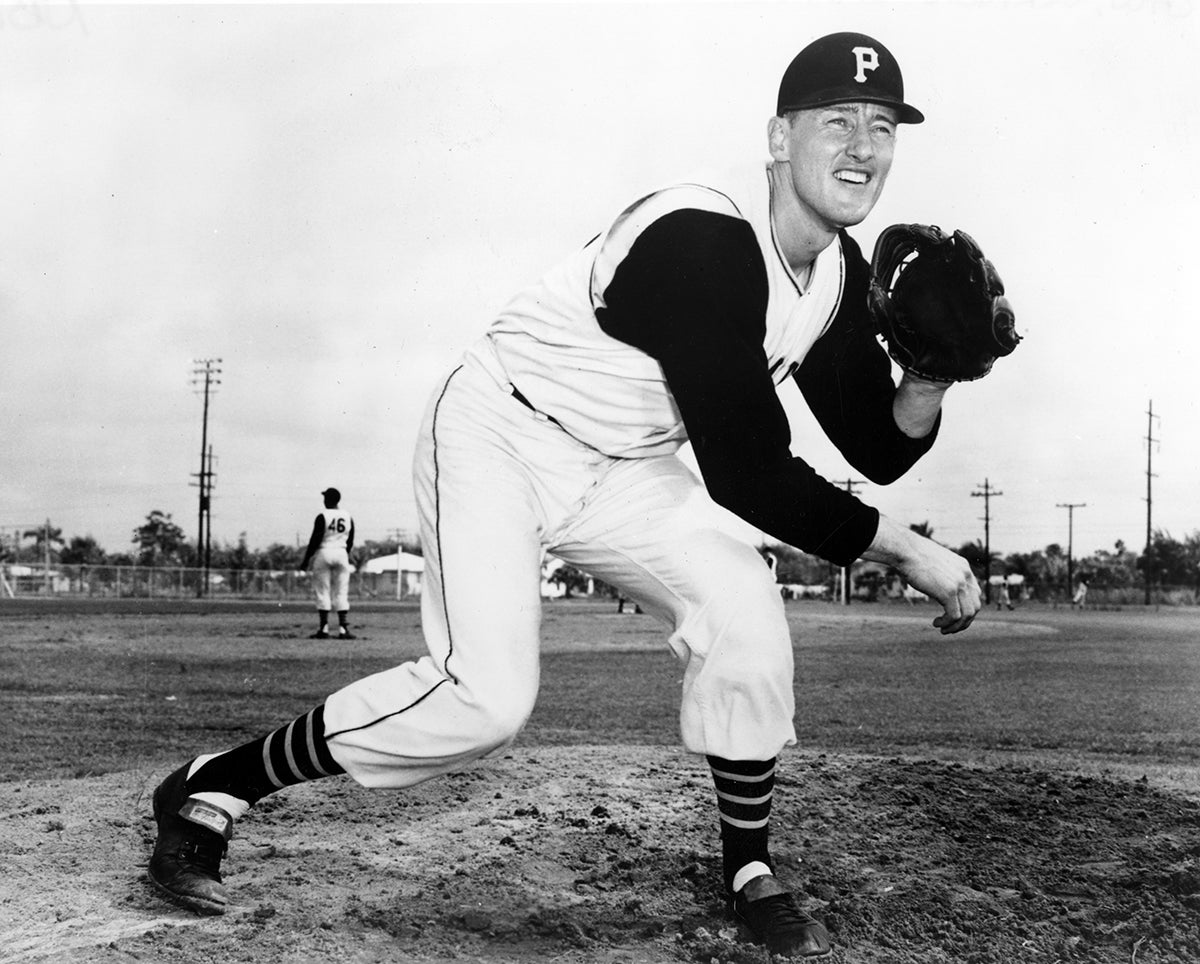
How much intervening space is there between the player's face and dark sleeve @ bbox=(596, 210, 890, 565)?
1.06 feet

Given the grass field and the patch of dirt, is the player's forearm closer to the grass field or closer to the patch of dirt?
the patch of dirt

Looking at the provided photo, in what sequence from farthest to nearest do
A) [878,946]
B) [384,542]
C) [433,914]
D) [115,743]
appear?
1. [384,542]
2. [115,743]
3. [433,914]
4. [878,946]

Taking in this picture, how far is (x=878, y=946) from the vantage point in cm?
254

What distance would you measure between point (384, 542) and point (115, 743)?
174 feet

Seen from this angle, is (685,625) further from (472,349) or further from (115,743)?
(115,743)

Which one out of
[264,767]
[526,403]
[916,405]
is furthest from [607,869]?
[916,405]

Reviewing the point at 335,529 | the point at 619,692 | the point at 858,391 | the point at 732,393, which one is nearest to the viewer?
the point at 732,393

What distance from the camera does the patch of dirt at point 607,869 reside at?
2.49 m

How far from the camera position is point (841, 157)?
276 cm

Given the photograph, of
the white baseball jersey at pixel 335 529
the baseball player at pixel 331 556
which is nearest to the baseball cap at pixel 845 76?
the baseball player at pixel 331 556

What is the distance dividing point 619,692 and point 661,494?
5.43 m

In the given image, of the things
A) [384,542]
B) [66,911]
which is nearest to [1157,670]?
[66,911]

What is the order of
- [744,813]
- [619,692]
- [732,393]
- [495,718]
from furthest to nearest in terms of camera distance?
[619,692] < [744,813] < [495,718] < [732,393]

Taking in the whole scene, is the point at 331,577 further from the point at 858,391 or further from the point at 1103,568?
the point at 1103,568
